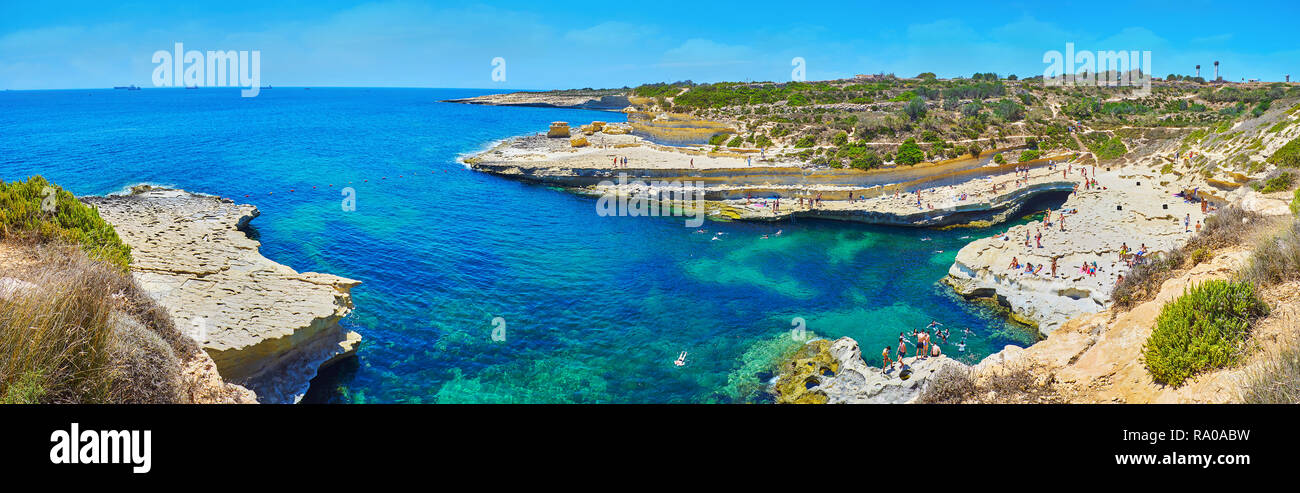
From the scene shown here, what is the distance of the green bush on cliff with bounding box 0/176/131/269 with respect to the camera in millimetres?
11352

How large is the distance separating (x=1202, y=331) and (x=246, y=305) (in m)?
18.6

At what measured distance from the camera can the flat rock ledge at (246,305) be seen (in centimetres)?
1270

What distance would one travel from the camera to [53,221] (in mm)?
12086

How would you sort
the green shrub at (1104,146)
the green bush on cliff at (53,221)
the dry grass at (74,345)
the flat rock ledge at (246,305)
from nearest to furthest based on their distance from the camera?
the dry grass at (74,345)
the green bush on cliff at (53,221)
the flat rock ledge at (246,305)
the green shrub at (1104,146)

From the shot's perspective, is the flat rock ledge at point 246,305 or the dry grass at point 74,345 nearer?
the dry grass at point 74,345

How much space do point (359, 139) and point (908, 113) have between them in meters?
59.8

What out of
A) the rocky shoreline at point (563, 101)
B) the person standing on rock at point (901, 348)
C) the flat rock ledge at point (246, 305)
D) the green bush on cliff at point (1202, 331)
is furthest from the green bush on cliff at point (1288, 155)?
the rocky shoreline at point (563, 101)

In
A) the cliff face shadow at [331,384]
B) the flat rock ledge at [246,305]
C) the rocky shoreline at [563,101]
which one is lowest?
the cliff face shadow at [331,384]

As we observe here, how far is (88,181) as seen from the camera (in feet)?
119

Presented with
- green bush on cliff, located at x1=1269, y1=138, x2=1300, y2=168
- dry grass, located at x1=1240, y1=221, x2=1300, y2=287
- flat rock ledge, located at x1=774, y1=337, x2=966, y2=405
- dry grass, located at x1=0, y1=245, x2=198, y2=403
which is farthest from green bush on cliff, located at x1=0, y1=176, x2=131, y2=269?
green bush on cliff, located at x1=1269, y1=138, x2=1300, y2=168

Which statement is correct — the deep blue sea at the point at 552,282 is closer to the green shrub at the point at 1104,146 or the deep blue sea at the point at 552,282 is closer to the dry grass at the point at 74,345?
the dry grass at the point at 74,345

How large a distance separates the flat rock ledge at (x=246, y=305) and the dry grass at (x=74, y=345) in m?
4.39

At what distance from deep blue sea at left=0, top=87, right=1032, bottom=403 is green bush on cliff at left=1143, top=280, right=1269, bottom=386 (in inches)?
323

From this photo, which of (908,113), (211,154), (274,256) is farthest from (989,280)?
(211,154)
